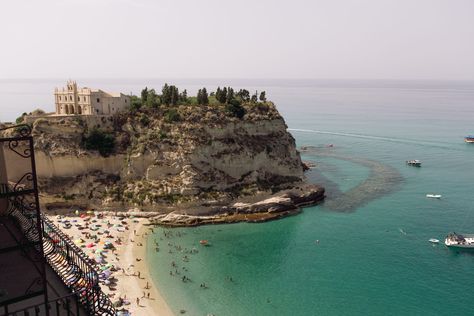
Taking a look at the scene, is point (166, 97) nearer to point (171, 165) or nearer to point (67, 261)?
point (171, 165)

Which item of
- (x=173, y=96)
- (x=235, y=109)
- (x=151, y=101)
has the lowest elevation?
(x=235, y=109)

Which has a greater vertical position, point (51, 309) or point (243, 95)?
point (243, 95)

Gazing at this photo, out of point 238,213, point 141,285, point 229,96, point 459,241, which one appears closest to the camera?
point 141,285

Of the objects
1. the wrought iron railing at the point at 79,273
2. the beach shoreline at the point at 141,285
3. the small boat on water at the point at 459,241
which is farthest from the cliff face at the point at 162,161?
the wrought iron railing at the point at 79,273

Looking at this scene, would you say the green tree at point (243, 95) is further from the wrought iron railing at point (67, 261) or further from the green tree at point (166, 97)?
the wrought iron railing at point (67, 261)

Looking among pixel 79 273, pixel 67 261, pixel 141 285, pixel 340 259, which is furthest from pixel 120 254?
pixel 79 273

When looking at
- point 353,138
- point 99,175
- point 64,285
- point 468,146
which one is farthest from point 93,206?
point 468,146

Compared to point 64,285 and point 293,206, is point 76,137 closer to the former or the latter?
point 293,206
